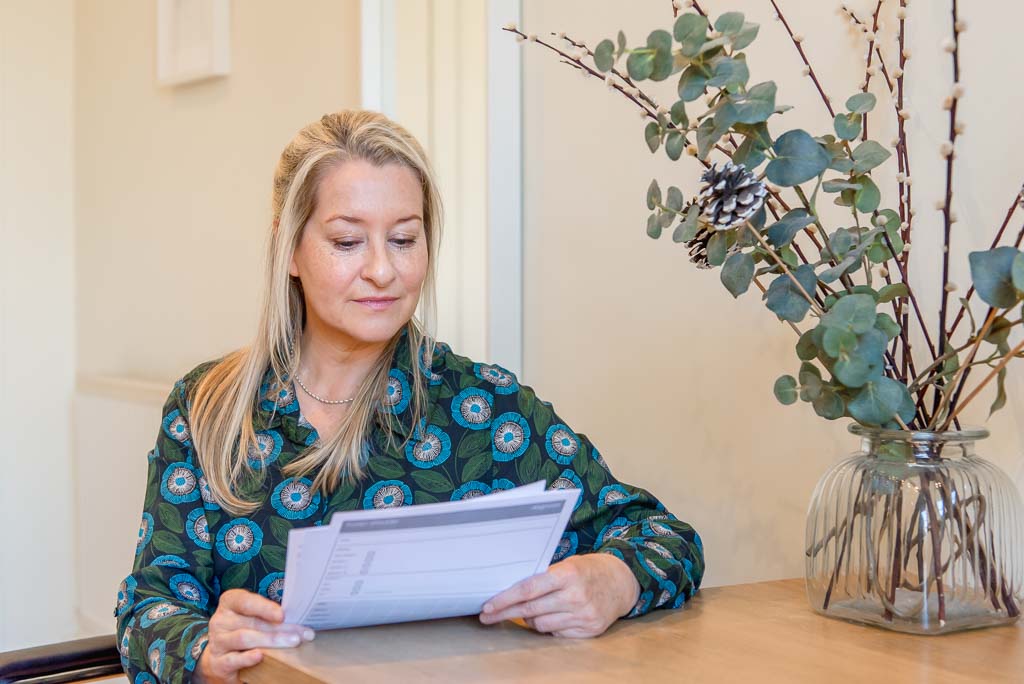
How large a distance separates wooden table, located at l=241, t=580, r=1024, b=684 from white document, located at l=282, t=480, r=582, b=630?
0.04 metres

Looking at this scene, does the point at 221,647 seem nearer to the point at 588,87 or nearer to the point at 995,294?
the point at 995,294

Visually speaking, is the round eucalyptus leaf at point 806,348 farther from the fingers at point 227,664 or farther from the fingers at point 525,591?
the fingers at point 227,664

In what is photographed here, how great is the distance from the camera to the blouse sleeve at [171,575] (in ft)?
4.25

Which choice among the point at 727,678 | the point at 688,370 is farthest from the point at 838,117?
the point at 688,370

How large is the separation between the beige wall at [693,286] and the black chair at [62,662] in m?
0.78

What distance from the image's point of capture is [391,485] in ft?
5.10

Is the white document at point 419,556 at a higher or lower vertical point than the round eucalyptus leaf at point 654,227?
lower

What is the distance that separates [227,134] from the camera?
9.02 ft

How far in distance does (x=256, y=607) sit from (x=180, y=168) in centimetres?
195

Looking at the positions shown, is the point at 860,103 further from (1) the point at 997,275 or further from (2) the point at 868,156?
(1) the point at 997,275

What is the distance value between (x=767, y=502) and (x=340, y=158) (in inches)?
28.8

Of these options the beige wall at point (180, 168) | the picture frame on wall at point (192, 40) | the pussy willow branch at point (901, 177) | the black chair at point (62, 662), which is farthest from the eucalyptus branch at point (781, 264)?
the picture frame on wall at point (192, 40)

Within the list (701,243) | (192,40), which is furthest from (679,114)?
(192,40)

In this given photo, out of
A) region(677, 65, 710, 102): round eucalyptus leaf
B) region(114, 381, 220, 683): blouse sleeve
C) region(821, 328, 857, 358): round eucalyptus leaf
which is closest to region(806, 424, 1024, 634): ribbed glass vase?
region(821, 328, 857, 358): round eucalyptus leaf
